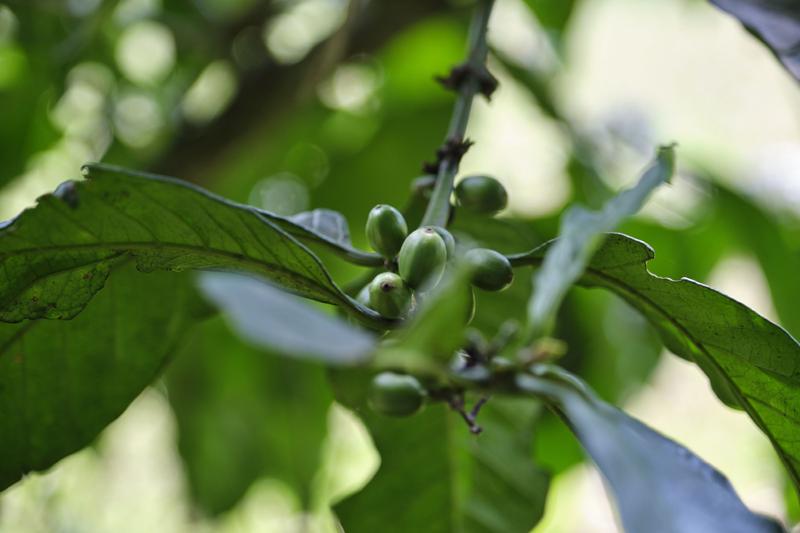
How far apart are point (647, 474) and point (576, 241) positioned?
11cm

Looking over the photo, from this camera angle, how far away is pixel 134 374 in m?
0.64

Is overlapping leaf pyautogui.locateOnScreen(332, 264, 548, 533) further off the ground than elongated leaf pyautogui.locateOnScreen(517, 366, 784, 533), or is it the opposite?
elongated leaf pyautogui.locateOnScreen(517, 366, 784, 533)

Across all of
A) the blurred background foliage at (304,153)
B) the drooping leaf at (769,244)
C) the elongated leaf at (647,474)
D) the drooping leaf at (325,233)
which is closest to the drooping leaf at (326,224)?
the drooping leaf at (325,233)

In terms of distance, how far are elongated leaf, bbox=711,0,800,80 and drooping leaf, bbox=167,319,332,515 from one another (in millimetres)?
809

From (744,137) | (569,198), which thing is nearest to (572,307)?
(569,198)

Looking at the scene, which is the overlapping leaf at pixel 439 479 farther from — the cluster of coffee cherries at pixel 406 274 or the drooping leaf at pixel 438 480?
the cluster of coffee cherries at pixel 406 274

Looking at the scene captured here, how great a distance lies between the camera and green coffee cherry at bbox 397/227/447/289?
0.44 m

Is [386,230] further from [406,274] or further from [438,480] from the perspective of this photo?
[438,480]

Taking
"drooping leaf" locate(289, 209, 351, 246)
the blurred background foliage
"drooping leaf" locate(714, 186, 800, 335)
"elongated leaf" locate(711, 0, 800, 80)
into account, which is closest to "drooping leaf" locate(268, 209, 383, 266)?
"drooping leaf" locate(289, 209, 351, 246)

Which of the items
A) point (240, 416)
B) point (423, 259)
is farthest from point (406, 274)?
point (240, 416)

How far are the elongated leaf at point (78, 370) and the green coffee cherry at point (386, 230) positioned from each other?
0.76 ft

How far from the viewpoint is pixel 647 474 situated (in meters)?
0.34

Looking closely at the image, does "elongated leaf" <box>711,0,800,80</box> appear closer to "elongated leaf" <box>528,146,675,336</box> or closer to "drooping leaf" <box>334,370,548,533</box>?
"elongated leaf" <box>528,146,675,336</box>

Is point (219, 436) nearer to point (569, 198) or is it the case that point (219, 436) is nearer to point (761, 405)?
point (569, 198)
